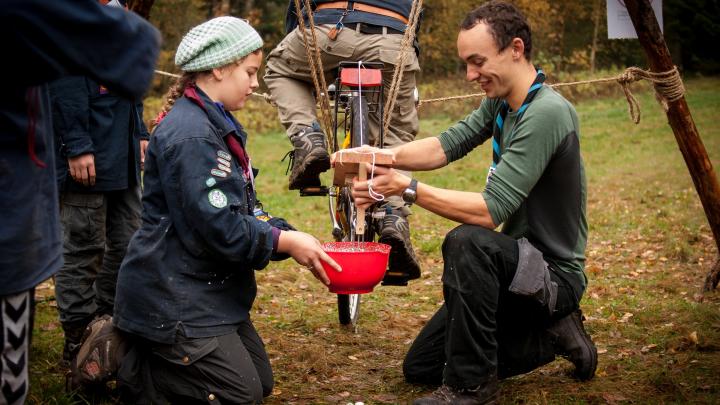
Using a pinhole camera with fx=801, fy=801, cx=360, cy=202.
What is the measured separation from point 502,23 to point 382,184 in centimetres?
89

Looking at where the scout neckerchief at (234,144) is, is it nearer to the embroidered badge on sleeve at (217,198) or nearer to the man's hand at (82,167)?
the embroidered badge on sleeve at (217,198)

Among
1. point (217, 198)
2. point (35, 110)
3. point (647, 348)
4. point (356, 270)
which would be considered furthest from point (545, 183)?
point (35, 110)

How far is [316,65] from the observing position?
4629 millimetres

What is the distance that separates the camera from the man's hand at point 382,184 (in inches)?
130

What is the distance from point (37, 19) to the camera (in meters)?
1.89

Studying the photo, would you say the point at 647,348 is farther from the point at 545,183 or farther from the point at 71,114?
the point at 71,114

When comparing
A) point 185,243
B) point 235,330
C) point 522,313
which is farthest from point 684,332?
point 185,243

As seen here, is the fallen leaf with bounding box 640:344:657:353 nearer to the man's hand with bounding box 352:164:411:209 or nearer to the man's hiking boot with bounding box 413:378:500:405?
the man's hiking boot with bounding box 413:378:500:405

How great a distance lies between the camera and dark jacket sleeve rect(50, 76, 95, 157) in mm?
3895

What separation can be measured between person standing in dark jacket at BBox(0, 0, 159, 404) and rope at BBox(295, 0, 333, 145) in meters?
2.15

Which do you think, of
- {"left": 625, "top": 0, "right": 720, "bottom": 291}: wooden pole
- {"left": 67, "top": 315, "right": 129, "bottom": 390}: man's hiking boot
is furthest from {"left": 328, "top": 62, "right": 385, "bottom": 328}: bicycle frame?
{"left": 625, "top": 0, "right": 720, "bottom": 291}: wooden pole

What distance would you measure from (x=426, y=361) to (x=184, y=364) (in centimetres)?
122

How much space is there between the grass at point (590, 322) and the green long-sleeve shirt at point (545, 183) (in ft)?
2.21

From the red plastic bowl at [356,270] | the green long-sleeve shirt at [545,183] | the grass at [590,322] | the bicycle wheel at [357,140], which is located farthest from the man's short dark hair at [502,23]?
the grass at [590,322]
